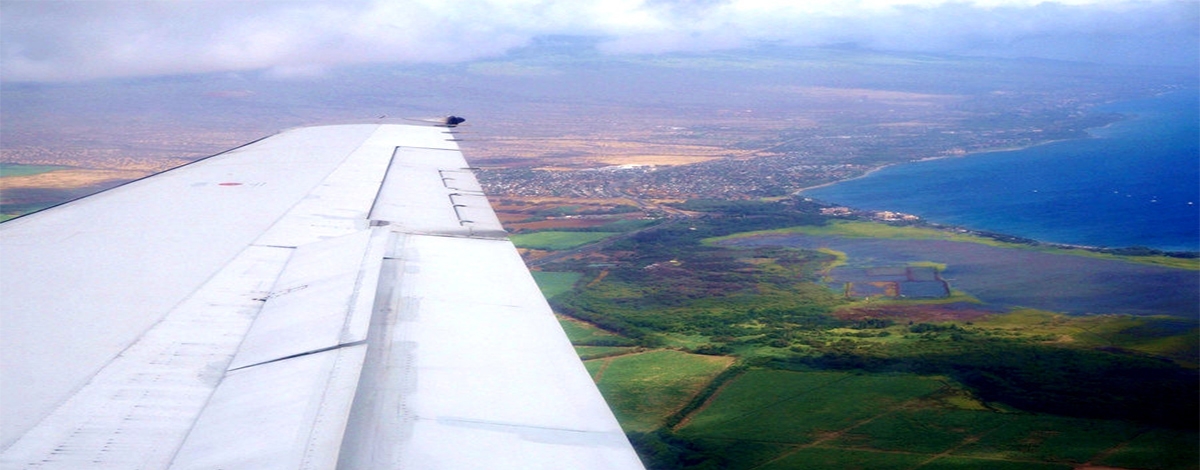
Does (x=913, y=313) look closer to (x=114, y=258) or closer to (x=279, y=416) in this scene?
(x=114, y=258)

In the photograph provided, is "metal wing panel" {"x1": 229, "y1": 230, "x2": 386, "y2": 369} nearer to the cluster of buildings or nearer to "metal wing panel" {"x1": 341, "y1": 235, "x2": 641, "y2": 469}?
"metal wing panel" {"x1": 341, "y1": 235, "x2": 641, "y2": 469}

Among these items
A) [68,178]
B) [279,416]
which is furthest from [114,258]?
[68,178]

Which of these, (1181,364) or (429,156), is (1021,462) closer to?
(1181,364)

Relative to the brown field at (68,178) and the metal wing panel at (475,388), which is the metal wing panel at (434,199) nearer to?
the metal wing panel at (475,388)

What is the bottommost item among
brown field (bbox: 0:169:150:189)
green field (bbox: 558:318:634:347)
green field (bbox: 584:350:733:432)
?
green field (bbox: 584:350:733:432)

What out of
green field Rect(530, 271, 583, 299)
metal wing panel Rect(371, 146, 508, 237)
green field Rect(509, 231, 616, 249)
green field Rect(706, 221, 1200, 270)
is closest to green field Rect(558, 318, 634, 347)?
green field Rect(530, 271, 583, 299)

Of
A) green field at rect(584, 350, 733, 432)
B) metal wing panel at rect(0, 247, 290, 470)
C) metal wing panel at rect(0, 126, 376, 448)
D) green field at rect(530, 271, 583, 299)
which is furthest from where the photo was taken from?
green field at rect(530, 271, 583, 299)
